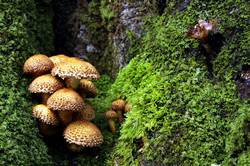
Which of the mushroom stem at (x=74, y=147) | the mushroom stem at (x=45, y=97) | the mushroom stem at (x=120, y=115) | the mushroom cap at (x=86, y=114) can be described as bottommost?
the mushroom stem at (x=74, y=147)

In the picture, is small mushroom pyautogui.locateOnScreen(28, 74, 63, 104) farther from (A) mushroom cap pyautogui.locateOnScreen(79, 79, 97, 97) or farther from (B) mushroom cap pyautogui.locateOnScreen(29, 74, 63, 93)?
(A) mushroom cap pyautogui.locateOnScreen(79, 79, 97, 97)

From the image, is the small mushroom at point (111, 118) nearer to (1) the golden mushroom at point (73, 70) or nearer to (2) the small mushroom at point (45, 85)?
(1) the golden mushroom at point (73, 70)

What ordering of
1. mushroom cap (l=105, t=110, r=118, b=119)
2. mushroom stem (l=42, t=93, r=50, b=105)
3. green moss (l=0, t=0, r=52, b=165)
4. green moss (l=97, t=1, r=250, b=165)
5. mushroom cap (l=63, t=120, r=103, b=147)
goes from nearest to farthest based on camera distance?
green moss (l=97, t=1, r=250, b=165), green moss (l=0, t=0, r=52, b=165), mushroom cap (l=63, t=120, r=103, b=147), mushroom stem (l=42, t=93, r=50, b=105), mushroom cap (l=105, t=110, r=118, b=119)

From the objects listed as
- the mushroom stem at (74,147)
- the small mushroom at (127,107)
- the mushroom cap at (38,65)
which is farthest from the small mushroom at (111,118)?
the mushroom cap at (38,65)

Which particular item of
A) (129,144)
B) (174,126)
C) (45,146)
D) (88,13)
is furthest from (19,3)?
(174,126)

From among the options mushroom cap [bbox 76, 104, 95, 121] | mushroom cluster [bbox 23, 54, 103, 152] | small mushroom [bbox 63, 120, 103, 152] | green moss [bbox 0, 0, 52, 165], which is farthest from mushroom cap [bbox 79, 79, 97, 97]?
green moss [bbox 0, 0, 52, 165]

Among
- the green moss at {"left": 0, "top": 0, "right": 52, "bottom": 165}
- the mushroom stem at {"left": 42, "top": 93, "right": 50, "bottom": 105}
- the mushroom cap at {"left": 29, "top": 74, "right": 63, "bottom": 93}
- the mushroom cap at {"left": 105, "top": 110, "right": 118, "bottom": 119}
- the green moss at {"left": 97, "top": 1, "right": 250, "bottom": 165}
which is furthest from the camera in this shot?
the mushroom cap at {"left": 105, "top": 110, "right": 118, "bottom": 119}

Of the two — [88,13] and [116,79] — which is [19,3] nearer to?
[88,13]

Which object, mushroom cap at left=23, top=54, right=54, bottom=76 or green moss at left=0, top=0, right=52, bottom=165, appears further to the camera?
mushroom cap at left=23, top=54, right=54, bottom=76
